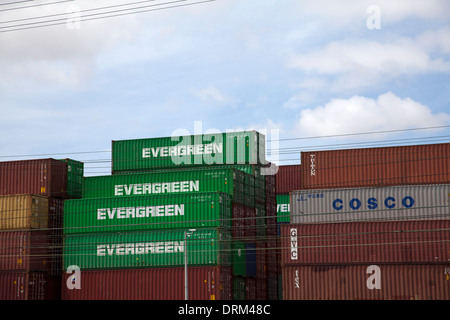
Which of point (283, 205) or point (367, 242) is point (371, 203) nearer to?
point (367, 242)

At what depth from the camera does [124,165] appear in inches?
2168

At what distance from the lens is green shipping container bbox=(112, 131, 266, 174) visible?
174 feet

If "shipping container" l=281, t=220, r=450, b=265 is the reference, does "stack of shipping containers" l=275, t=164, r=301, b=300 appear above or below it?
above

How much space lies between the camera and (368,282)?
4297cm

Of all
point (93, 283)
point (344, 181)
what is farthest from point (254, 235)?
point (93, 283)

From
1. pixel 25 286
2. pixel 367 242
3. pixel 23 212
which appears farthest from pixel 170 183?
pixel 367 242

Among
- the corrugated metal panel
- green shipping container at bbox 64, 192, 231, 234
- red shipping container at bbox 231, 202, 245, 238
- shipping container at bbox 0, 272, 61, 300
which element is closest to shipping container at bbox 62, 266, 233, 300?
shipping container at bbox 0, 272, 61, 300

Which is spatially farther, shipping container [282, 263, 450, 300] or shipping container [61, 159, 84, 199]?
shipping container [61, 159, 84, 199]

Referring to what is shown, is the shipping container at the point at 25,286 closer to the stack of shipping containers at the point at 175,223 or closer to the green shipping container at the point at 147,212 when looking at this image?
the stack of shipping containers at the point at 175,223

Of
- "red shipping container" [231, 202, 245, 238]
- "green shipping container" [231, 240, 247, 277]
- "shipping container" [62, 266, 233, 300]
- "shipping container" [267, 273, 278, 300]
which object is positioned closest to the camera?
"shipping container" [62, 266, 233, 300]

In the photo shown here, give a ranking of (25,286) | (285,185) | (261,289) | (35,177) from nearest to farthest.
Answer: (25,286) < (35,177) < (261,289) < (285,185)

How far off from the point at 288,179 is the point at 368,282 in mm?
21724

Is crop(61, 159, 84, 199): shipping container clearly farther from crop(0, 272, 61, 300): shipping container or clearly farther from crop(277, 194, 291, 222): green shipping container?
crop(277, 194, 291, 222): green shipping container

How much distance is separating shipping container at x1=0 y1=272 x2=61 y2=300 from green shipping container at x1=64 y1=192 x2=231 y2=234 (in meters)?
4.07
